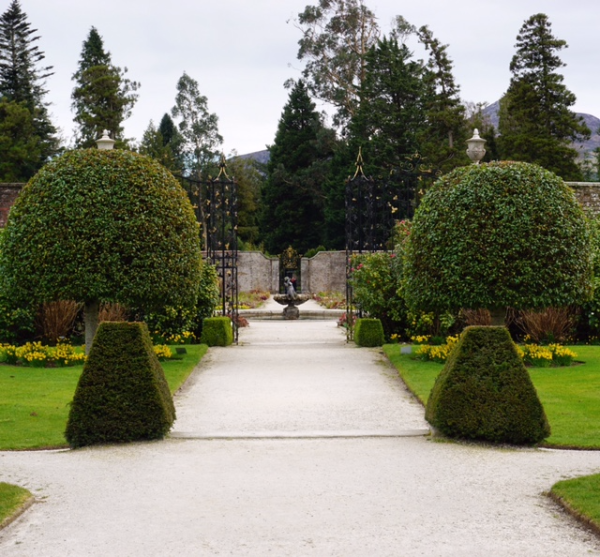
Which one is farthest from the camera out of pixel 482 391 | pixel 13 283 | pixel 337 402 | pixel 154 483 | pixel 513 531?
pixel 13 283

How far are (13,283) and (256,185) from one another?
149ft

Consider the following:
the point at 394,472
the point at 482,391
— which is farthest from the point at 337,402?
the point at 394,472

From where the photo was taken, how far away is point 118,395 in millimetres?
6965

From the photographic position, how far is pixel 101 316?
14250 millimetres

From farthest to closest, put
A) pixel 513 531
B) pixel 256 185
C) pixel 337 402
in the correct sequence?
pixel 256 185 → pixel 337 402 → pixel 513 531

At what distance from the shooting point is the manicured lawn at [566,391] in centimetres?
724

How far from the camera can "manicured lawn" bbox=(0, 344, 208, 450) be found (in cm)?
734

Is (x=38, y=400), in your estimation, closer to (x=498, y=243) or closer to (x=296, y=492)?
(x=296, y=492)

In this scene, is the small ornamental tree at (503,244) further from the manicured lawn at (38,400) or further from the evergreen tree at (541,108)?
the evergreen tree at (541,108)

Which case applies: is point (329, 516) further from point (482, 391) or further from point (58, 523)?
point (482, 391)

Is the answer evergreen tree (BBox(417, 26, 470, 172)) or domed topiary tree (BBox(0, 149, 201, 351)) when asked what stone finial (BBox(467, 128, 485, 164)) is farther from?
evergreen tree (BBox(417, 26, 470, 172))

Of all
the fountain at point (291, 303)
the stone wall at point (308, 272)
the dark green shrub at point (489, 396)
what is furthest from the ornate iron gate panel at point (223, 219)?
the stone wall at point (308, 272)

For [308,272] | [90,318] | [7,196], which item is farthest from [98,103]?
[90,318]

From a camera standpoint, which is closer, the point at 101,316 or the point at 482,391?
the point at 482,391
